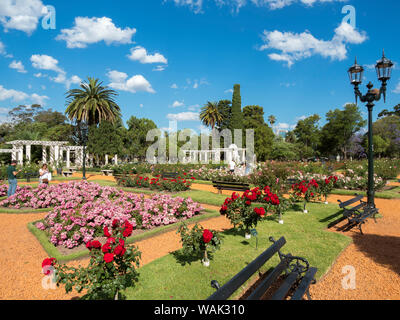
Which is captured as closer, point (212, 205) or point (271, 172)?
point (212, 205)

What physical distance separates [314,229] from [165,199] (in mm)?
4362

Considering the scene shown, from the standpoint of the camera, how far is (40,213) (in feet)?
28.9

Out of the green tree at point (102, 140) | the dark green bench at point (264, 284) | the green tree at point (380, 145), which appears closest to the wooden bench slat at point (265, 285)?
the dark green bench at point (264, 284)

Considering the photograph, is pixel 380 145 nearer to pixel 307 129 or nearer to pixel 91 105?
pixel 307 129

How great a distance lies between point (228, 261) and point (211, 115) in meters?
52.0

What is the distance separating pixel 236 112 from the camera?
1834 inches

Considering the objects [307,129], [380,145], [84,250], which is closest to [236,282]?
[84,250]

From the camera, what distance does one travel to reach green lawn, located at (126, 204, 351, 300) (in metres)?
3.57

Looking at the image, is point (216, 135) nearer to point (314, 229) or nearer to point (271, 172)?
point (271, 172)

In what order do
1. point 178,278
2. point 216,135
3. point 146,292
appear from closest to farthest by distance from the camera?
1. point 146,292
2. point 178,278
3. point 216,135

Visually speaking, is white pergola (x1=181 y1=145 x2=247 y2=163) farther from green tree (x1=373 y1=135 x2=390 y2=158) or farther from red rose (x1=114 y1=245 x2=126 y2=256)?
red rose (x1=114 y1=245 x2=126 y2=256)

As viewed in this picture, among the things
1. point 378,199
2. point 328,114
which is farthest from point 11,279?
point 328,114

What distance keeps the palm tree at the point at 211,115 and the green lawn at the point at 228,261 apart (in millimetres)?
49040

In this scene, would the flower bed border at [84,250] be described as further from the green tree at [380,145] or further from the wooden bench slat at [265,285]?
the green tree at [380,145]
